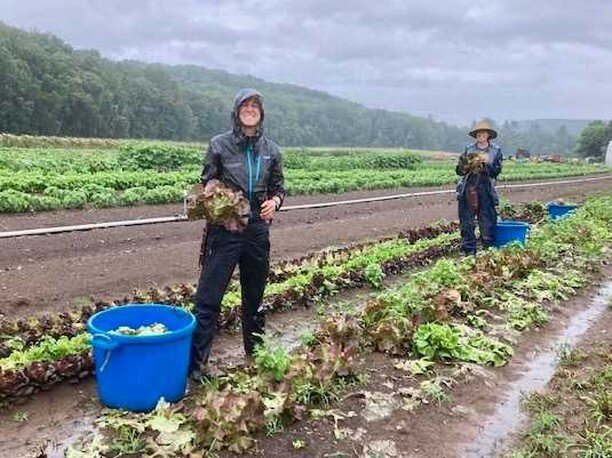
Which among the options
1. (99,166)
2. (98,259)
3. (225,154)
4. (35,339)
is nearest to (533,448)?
(225,154)

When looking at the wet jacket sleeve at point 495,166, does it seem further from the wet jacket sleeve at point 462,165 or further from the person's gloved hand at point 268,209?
the person's gloved hand at point 268,209

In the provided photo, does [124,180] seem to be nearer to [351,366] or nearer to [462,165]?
[462,165]

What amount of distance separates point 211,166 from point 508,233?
22.1 feet

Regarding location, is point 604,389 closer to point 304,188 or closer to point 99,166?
point 304,188

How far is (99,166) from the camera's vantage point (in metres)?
20.2

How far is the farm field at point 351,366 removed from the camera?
13.1 ft

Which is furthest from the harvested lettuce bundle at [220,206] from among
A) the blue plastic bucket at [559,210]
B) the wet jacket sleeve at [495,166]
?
the blue plastic bucket at [559,210]

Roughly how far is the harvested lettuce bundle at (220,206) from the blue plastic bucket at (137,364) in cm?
72

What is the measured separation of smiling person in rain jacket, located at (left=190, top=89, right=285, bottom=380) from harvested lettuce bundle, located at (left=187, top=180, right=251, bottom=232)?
0.38 feet

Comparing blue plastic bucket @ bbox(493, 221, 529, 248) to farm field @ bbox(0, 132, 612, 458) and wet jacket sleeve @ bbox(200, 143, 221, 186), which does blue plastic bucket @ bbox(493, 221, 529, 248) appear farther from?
wet jacket sleeve @ bbox(200, 143, 221, 186)

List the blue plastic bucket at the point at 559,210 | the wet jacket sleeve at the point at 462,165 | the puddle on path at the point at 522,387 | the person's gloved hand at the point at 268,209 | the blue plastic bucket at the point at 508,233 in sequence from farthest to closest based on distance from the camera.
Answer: the blue plastic bucket at the point at 559,210, the blue plastic bucket at the point at 508,233, the wet jacket sleeve at the point at 462,165, the person's gloved hand at the point at 268,209, the puddle on path at the point at 522,387

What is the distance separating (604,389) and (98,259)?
6514 mm

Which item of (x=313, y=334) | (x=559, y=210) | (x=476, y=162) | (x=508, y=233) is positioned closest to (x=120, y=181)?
(x=508, y=233)

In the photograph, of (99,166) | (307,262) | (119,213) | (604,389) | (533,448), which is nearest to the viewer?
(533,448)
